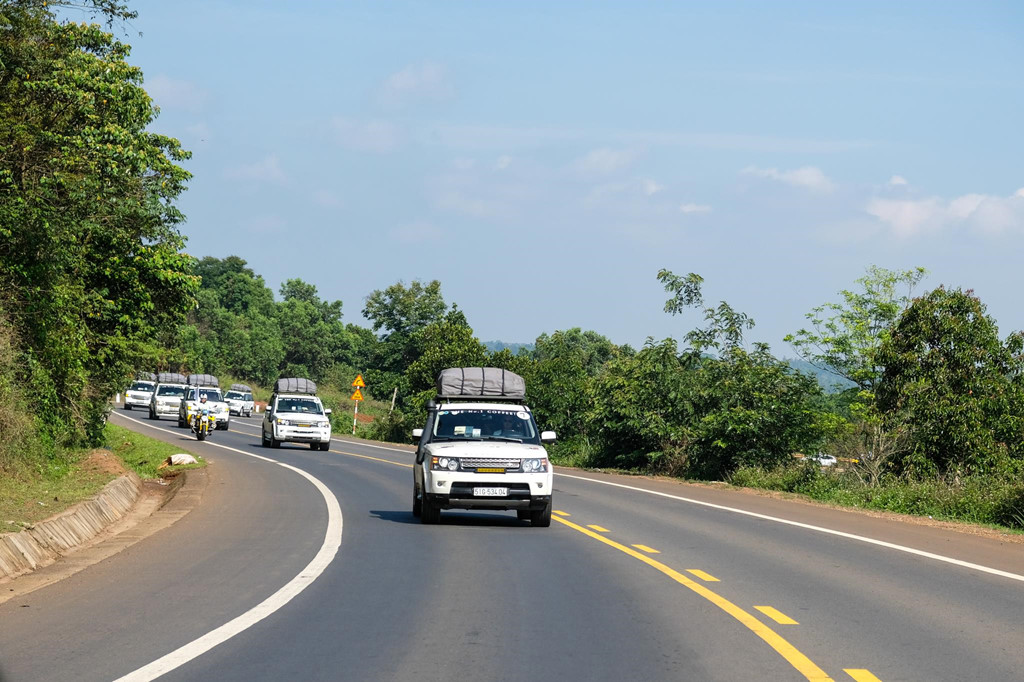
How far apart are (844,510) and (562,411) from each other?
23.2 metres

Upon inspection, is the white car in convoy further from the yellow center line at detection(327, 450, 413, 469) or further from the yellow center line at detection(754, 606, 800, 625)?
the yellow center line at detection(754, 606, 800, 625)

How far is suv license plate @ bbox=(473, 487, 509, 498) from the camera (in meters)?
16.7

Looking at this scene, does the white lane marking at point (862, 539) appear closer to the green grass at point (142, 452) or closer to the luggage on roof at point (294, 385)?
the green grass at point (142, 452)

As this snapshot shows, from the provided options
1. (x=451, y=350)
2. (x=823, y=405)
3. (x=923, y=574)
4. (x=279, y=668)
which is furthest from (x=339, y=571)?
(x=451, y=350)

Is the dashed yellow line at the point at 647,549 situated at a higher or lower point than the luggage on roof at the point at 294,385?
lower

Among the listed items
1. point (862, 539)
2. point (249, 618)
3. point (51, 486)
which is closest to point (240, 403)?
Answer: point (51, 486)

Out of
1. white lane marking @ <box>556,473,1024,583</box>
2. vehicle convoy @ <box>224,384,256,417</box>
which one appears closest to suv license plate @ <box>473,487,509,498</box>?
white lane marking @ <box>556,473,1024,583</box>

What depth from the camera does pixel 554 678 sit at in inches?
281

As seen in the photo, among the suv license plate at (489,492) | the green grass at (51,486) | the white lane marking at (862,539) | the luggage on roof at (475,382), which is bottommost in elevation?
the green grass at (51,486)

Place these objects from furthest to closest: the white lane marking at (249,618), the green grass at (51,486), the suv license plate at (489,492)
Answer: the suv license plate at (489,492) < the green grass at (51,486) < the white lane marking at (249,618)

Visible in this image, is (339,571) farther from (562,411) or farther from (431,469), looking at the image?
(562,411)

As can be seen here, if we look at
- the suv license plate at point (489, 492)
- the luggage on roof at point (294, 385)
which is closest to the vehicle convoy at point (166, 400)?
the luggage on roof at point (294, 385)

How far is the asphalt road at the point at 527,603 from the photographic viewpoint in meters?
7.57

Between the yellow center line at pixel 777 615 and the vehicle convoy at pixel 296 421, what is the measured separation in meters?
33.2
